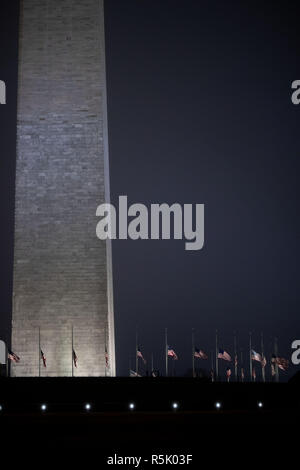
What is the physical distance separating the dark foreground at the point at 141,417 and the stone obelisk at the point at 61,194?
2.41m

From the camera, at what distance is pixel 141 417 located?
15.6 metres

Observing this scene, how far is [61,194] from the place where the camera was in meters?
21.9

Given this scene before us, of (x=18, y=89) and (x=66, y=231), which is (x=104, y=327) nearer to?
(x=66, y=231)

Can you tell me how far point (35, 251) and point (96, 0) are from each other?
6786mm

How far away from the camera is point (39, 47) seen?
72.5 feet

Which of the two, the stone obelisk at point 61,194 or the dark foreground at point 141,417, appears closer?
the dark foreground at point 141,417

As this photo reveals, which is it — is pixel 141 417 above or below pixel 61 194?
below

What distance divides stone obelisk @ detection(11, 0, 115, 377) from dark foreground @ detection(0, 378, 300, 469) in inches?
95.1

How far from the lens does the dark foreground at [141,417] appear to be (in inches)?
439

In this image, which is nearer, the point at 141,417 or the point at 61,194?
the point at 141,417

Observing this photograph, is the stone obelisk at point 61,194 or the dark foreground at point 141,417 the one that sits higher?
the stone obelisk at point 61,194

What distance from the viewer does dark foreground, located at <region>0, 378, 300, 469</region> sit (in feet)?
36.6

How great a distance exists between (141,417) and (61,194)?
26.0ft

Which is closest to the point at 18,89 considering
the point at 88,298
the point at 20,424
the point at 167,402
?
the point at 88,298
